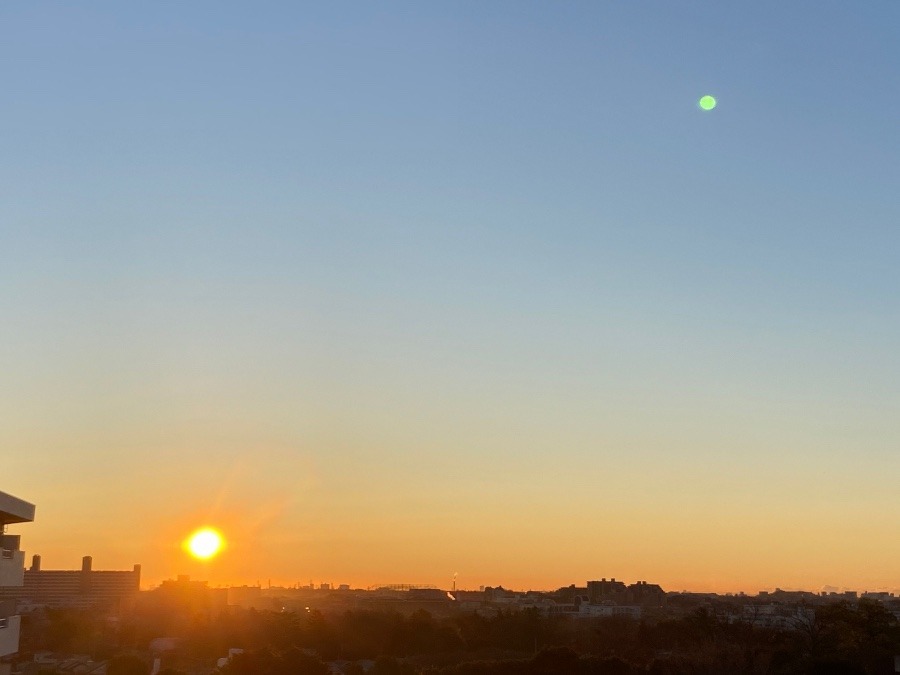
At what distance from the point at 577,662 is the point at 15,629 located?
91.1 feet

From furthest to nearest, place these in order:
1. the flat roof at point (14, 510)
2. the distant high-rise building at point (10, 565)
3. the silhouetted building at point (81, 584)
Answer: the silhouetted building at point (81, 584) < the distant high-rise building at point (10, 565) < the flat roof at point (14, 510)

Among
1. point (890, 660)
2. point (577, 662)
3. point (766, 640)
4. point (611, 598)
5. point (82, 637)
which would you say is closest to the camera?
point (577, 662)

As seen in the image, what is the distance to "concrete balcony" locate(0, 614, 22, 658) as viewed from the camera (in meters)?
24.1

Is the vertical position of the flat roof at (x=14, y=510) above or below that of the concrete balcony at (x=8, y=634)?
above

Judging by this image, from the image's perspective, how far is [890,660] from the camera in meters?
50.1

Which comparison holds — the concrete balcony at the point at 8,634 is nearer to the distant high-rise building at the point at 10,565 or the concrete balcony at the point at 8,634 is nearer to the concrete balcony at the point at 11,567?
the distant high-rise building at the point at 10,565

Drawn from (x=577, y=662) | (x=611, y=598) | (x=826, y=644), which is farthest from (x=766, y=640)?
(x=611, y=598)

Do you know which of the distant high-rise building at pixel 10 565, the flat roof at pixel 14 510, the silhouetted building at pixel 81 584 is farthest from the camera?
the silhouetted building at pixel 81 584

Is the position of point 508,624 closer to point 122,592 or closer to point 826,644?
point 826,644

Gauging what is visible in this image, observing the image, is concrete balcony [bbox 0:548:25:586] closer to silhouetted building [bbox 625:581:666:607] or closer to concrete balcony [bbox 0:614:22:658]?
concrete balcony [bbox 0:614:22:658]

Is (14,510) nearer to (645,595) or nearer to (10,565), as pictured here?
(10,565)

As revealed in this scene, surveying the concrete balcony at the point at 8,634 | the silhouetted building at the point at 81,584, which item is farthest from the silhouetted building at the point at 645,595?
the concrete balcony at the point at 8,634

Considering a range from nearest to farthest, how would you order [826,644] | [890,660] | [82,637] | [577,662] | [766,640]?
[577,662], [890,660], [826,644], [766,640], [82,637]

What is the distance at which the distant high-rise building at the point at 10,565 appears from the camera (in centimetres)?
2386
